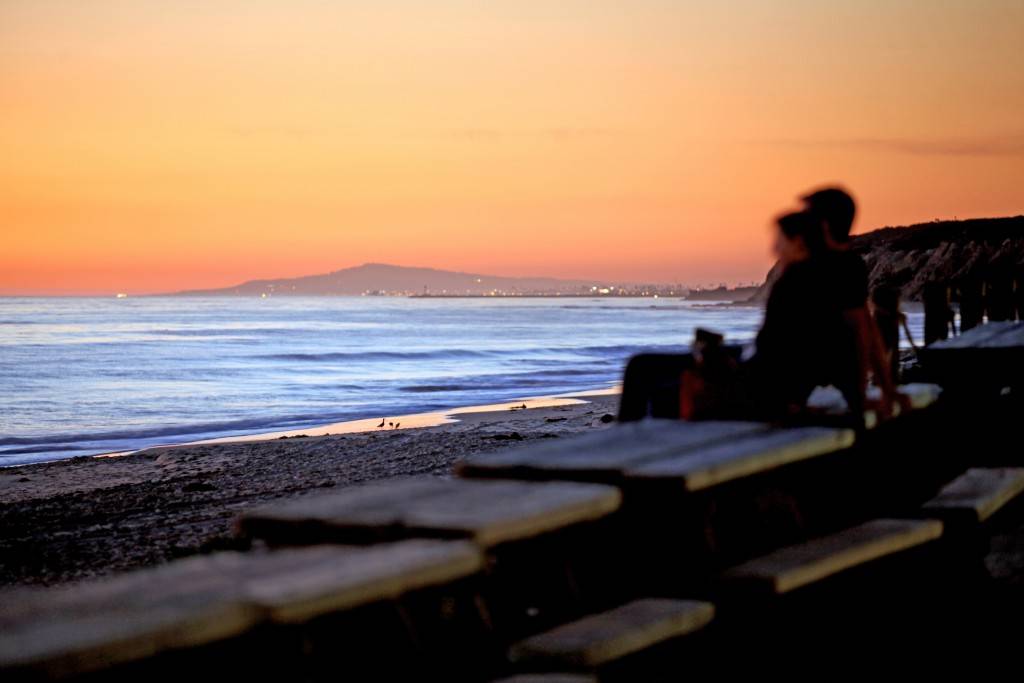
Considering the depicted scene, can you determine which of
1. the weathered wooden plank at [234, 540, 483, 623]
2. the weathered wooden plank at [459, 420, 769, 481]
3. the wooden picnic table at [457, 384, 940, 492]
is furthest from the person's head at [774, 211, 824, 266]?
the weathered wooden plank at [234, 540, 483, 623]

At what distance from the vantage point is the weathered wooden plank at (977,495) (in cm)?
481

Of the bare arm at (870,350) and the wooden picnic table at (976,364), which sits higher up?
the bare arm at (870,350)

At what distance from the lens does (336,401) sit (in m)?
30.6

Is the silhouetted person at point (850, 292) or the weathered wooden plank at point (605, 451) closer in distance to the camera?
the weathered wooden plank at point (605, 451)

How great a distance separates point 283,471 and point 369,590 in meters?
13.2

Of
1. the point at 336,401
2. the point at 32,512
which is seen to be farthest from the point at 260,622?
the point at 336,401

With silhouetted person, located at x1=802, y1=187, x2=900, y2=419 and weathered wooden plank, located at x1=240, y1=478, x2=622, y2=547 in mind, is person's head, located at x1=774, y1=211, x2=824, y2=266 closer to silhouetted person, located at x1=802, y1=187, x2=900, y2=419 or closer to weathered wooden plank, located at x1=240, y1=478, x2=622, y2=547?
silhouetted person, located at x1=802, y1=187, x2=900, y2=419

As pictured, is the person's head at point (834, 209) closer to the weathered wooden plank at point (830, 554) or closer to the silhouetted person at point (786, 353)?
the silhouetted person at point (786, 353)

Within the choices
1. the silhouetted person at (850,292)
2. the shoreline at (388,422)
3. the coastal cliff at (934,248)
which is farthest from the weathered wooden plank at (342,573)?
the coastal cliff at (934,248)

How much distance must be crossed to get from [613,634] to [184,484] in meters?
12.0

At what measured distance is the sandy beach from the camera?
1009 cm

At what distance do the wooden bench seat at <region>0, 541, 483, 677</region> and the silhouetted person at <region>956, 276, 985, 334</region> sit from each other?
31.2ft

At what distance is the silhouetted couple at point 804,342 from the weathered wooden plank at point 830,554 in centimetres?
51

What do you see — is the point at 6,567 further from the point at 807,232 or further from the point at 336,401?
the point at 336,401
